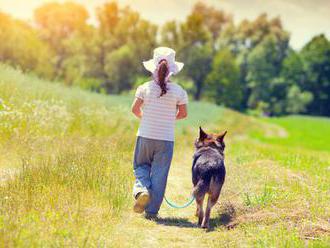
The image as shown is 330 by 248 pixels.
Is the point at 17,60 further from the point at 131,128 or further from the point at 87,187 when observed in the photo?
the point at 87,187

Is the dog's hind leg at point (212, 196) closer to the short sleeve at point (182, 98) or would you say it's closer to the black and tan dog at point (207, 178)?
the black and tan dog at point (207, 178)

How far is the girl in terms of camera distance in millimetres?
8039

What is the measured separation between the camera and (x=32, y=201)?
21.8 ft

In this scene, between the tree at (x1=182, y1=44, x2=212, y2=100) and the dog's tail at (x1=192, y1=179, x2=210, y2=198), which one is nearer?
the dog's tail at (x1=192, y1=179, x2=210, y2=198)

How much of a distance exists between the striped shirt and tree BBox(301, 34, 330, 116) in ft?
258

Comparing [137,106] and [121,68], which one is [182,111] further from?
[121,68]

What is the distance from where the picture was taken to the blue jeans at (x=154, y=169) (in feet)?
26.6

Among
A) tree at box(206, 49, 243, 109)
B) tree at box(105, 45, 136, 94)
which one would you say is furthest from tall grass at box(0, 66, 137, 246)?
tree at box(206, 49, 243, 109)

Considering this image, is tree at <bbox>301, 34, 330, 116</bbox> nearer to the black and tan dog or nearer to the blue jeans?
the blue jeans

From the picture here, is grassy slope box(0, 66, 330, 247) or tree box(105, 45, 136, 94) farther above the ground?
tree box(105, 45, 136, 94)

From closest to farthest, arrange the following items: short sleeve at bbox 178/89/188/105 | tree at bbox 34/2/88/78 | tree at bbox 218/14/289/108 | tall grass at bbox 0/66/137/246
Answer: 1. tall grass at bbox 0/66/137/246
2. short sleeve at bbox 178/89/188/105
3. tree at bbox 34/2/88/78
4. tree at bbox 218/14/289/108

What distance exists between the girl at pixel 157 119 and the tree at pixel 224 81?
61.3 m

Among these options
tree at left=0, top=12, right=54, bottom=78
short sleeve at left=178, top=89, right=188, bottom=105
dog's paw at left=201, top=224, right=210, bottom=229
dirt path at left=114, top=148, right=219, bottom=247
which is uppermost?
→ tree at left=0, top=12, right=54, bottom=78

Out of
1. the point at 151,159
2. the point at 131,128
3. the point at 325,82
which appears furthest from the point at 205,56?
the point at 151,159
